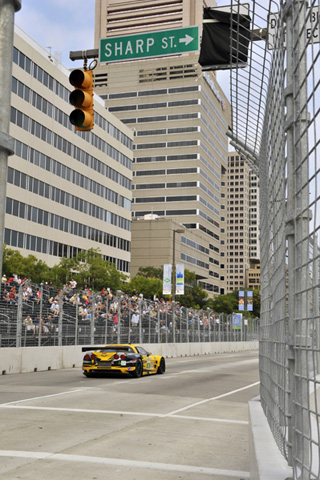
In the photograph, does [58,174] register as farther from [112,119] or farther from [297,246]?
[297,246]

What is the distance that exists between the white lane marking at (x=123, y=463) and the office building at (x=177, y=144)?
394 ft

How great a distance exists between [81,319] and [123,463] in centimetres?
2041

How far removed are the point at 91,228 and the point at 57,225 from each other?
9570mm

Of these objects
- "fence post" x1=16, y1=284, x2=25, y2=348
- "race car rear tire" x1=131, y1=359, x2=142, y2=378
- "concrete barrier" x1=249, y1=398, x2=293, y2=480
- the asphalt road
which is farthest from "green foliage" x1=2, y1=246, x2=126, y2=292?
"concrete barrier" x1=249, y1=398, x2=293, y2=480

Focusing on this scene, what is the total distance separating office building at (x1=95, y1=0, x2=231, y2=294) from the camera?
139625 millimetres

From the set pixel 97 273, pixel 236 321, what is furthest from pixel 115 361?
pixel 97 273

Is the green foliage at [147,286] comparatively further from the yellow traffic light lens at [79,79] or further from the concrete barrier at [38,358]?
the yellow traffic light lens at [79,79]

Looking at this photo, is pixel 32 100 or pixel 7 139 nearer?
pixel 7 139

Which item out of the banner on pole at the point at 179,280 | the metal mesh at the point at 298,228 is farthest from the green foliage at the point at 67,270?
the metal mesh at the point at 298,228

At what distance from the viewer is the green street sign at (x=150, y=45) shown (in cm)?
1144

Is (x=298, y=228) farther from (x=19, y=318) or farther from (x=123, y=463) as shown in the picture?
(x=19, y=318)

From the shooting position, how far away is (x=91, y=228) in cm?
7712

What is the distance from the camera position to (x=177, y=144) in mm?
141500

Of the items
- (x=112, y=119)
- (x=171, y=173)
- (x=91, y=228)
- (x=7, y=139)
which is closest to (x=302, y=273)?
(x=7, y=139)
